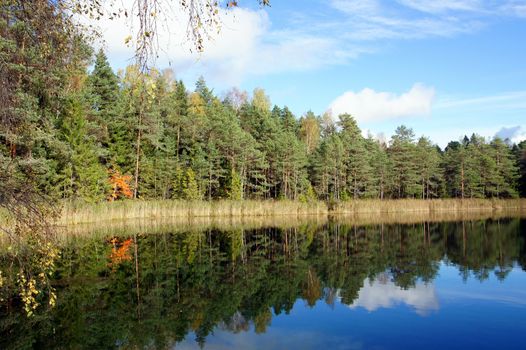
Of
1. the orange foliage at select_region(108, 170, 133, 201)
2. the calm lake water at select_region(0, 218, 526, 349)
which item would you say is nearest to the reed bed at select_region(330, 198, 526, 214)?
the orange foliage at select_region(108, 170, 133, 201)

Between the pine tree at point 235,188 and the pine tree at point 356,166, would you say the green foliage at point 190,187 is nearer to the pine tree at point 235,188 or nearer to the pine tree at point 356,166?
the pine tree at point 235,188

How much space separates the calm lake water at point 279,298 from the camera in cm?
843

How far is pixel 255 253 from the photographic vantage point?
60.0 feet

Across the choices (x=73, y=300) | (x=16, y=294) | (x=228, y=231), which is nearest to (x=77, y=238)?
(x=228, y=231)

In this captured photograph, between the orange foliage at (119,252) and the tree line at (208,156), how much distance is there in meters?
4.18

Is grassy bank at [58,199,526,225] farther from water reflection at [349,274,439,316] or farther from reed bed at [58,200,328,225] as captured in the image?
water reflection at [349,274,439,316]

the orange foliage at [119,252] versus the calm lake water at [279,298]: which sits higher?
the orange foliage at [119,252]

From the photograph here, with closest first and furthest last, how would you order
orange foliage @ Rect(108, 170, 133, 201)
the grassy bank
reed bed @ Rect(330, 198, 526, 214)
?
the grassy bank → orange foliage @ Rect(108, 170, 133, 201) → reed bed @ Rect(330, 198, 526, 214)

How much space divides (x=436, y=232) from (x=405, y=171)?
32.4 metres

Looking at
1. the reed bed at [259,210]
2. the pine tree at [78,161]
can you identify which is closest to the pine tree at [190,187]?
the reed bed at [259,210]

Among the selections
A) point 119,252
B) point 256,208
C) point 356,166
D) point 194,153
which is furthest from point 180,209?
Answer: point 356,166

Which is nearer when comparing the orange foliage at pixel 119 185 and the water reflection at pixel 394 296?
the water reflection at pixel 394 296

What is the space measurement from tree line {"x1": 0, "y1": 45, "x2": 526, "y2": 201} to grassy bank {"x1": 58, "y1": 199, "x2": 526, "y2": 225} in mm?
2219

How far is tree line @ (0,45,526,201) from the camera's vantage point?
29.8 metres
